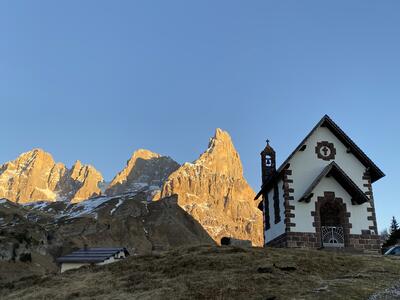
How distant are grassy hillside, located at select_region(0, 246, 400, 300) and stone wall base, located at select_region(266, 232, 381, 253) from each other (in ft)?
13.1

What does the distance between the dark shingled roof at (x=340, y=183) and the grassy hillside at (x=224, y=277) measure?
6.06 metres

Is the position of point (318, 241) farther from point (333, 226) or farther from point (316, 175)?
point (316, 175)

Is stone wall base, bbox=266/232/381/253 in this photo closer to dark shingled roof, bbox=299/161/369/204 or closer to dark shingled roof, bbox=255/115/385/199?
dark shingled roof, bbox=299/161/369/204

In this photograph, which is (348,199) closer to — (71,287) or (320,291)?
(320,291)

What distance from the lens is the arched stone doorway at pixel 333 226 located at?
105ft

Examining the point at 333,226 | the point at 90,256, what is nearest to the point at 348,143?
the point at 333,226

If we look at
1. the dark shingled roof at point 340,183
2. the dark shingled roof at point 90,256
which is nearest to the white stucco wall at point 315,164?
the dark shingled roof at point 340,183

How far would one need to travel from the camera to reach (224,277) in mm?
21922

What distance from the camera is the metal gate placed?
32.3 metres

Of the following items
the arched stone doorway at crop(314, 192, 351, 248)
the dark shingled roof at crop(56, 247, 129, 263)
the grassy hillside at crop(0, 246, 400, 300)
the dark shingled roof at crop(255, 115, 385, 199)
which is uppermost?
the dark shingled roof at crop(255, 115, 385, 199)

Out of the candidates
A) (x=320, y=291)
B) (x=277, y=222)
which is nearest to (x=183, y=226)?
Result: (x=277, y=222)

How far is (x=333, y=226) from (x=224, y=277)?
14.2 metres

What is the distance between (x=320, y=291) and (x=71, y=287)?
13.4 meters

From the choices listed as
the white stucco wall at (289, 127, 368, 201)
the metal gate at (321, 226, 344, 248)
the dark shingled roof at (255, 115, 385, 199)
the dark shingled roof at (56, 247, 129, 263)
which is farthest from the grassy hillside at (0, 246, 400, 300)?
the dark shingled roof at (56, 247, 129, 263)
